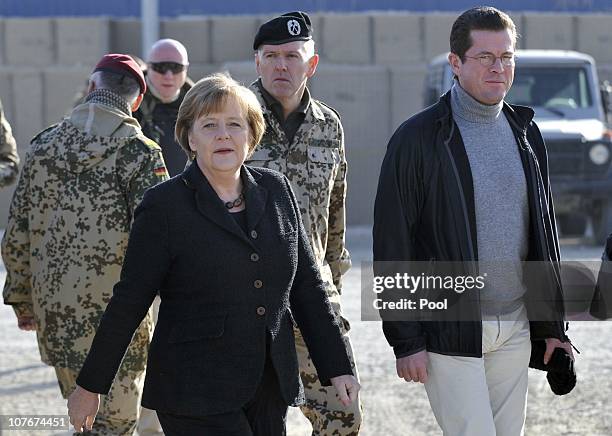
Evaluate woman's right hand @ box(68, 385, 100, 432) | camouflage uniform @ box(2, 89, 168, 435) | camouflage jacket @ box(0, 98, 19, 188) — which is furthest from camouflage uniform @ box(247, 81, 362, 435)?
camouflage jacket @ box(0, 98, 19, 188)

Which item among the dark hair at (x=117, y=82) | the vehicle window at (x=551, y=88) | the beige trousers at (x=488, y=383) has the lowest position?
the vehicle window at (x=551, y=88)

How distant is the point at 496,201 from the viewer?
14.0ft

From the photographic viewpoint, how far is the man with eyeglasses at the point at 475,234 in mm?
4219

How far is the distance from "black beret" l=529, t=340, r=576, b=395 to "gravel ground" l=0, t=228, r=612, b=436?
175 cm

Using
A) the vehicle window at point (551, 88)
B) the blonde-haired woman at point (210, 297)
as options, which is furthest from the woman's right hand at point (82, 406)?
the vehicle window at point (551, 88)

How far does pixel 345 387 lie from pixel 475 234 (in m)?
0.74

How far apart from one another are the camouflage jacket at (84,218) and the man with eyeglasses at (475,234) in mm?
1250

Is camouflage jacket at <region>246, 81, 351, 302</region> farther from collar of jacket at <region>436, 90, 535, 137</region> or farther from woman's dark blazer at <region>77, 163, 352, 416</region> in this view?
woman's dark blazer at <region>77, 163, 352, 416</region>

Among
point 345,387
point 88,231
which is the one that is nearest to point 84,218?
point 88,231

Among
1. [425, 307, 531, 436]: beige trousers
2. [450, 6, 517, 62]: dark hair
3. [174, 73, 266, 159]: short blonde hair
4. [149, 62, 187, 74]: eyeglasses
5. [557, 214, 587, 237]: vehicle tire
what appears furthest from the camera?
[557, 214, 587, 237]: vehicle tire

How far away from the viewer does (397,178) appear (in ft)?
14.0

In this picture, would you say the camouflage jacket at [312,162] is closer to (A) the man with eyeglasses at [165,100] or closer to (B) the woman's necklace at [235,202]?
(B) the woman's necklace at [235,202]

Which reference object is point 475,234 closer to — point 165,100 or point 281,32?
point 281,32

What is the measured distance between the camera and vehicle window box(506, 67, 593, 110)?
1426 centimetres
